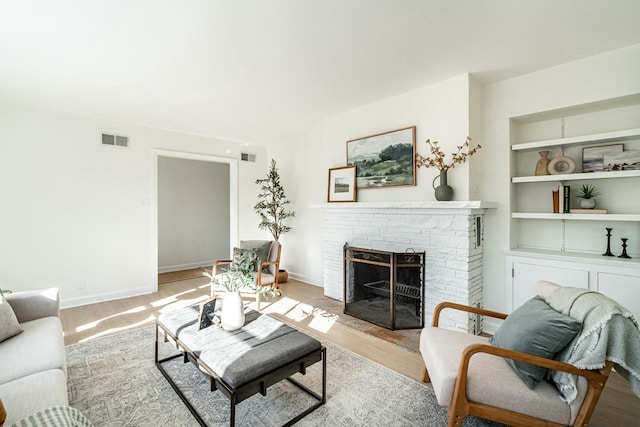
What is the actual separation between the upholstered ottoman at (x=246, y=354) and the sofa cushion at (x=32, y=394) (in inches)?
25.2

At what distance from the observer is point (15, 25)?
2055 mm

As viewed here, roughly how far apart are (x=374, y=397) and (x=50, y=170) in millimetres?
4612

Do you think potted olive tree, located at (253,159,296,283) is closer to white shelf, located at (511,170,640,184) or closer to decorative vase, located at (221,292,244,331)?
decorative vase, located at (221,292,244,331)

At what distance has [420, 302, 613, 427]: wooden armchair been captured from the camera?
4.57ft

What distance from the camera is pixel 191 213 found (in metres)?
6.48

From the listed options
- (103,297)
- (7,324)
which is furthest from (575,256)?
(103,297)

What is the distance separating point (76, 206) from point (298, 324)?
11.1 ft

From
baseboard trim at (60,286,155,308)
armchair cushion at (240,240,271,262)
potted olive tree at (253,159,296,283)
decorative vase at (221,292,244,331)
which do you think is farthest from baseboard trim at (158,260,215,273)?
decorative vase at (221,292,244,331)

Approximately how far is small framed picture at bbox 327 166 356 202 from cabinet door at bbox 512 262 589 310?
2003 millimetres

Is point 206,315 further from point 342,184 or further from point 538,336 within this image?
point 342,184

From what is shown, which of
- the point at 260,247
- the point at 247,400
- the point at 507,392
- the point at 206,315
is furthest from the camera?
the point at 260,247

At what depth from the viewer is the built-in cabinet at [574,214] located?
250cm

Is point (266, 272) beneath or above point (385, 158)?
A: beneath

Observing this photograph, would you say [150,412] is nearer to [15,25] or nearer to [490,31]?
[15,25]
